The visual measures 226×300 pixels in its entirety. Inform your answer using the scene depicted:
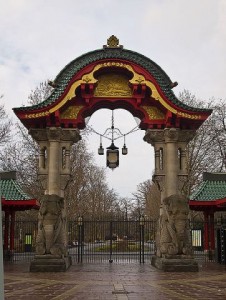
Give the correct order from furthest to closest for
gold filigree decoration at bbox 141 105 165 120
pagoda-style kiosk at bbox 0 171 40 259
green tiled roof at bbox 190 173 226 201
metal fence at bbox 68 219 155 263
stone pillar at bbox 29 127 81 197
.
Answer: green tiled roof at bbox 190 173 226 201 → pagoda-style kiosk at bbox 0 171 40 259 → metal fence at bbox 68 219 155 263 → gold filigree decoration at bbox 141 105 165 120 → stone pillar at bbox 29 127 81 197

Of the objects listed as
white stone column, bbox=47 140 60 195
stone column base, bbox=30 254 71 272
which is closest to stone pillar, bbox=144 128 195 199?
white stone column, bbox=47 140 60 195

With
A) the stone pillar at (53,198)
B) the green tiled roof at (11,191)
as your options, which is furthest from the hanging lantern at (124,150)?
the green tiled roof at (11,191)

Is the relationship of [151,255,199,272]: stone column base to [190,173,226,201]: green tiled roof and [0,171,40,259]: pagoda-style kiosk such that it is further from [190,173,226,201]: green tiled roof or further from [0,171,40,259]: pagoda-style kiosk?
[0,171,40,259]: pagoda-style kiosk

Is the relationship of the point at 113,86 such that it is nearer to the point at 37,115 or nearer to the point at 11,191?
the point at 37,115

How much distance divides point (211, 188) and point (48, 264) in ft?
38.2

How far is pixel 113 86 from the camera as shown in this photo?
59.0 feet

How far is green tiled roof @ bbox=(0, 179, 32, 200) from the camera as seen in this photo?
21547 mm

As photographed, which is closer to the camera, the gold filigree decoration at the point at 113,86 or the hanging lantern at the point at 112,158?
the hanging lantern at the point at 112,158

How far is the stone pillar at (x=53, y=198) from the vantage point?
15.5 m

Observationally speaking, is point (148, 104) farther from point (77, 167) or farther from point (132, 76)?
point (77, 167)

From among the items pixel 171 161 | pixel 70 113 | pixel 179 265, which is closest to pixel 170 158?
pixel 171 161

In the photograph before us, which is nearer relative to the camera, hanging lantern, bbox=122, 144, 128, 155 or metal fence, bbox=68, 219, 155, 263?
hanging lantern, bbox=122, 144, 128, 155

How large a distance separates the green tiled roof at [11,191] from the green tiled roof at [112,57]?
618 cm

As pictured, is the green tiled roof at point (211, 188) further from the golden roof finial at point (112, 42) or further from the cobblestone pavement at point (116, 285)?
the golden roof finial at point (112, 42)
